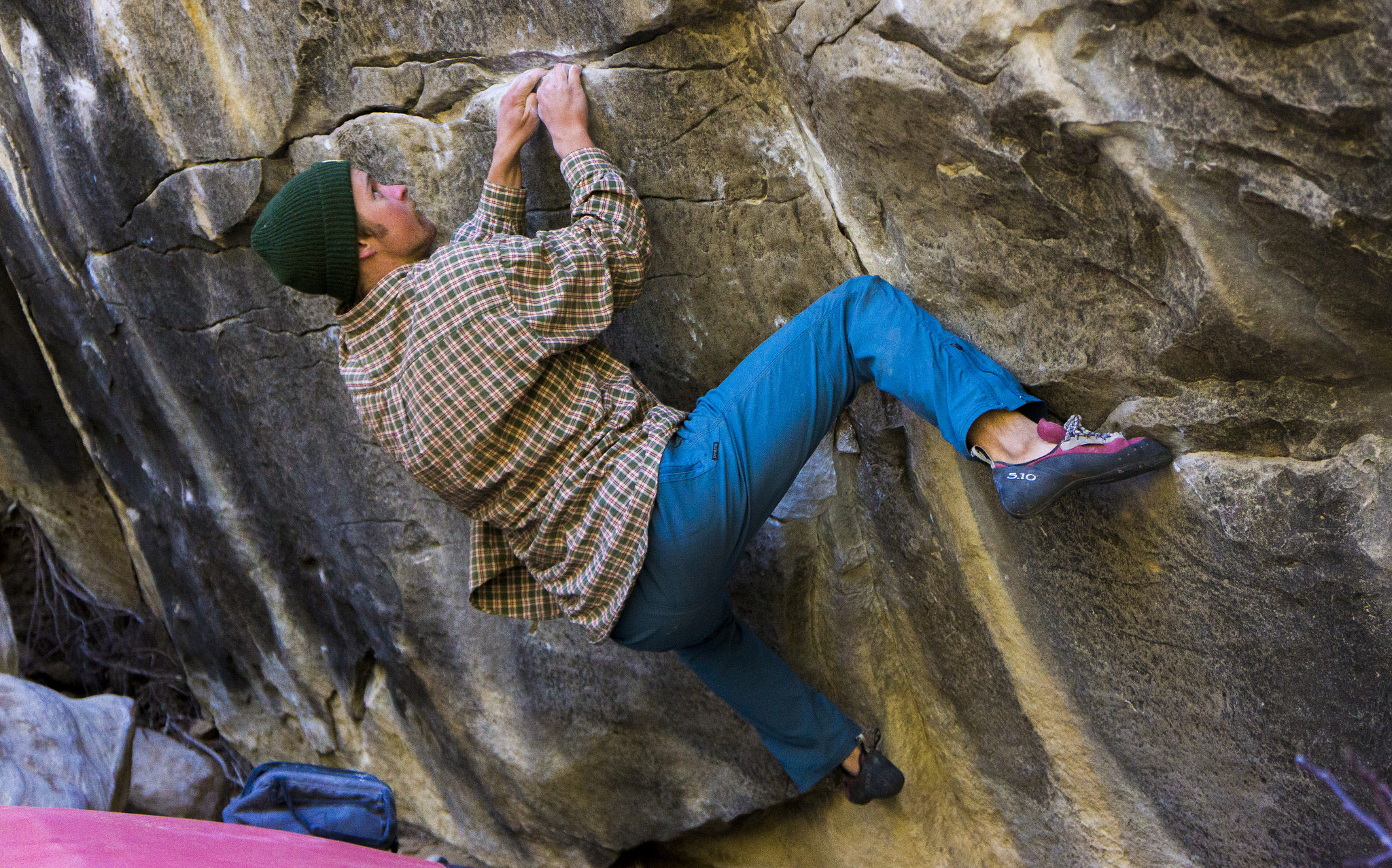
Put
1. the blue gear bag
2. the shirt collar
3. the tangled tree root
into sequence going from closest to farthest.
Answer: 1. the shirt collar
2. the blue gear bag
3. the tangled tree root

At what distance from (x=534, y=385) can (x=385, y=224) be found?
497 millimetres

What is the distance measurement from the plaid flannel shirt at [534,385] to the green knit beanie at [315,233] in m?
0.10

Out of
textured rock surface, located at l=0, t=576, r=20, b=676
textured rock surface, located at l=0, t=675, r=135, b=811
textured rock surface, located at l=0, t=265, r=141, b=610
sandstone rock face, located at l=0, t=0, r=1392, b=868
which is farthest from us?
textured rock surface, located at l=0, t=265, r=141, b=610

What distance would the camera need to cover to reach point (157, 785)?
412 centimetres

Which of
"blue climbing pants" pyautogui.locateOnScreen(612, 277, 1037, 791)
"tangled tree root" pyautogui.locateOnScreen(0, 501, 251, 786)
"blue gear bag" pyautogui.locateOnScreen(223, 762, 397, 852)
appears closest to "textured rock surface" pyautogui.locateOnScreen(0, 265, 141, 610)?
"tangled tree root" pyautogui.locateOnScreen(0, 501, 251, 786)

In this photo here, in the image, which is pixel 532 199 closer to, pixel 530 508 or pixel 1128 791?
pixel 530 508

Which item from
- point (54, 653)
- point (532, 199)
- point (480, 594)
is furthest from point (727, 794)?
point (54, 653)

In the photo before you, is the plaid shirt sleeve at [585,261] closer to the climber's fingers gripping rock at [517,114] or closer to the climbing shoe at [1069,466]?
the climber's fingers gripping rock at [517,114]

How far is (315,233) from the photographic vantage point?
219 centimetres

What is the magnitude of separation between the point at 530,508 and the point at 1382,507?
1560mm

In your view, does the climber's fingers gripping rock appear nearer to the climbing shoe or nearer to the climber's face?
the climber's face

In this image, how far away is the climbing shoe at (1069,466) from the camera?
1859 mm

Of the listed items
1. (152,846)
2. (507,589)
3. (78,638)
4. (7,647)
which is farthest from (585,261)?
(78,638)

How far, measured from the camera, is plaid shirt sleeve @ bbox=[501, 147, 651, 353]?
2.09 meters
